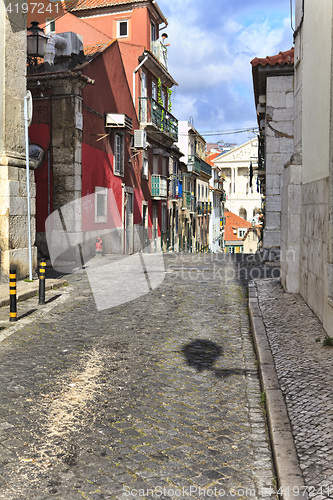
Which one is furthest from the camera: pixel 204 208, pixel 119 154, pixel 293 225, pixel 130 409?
pixel 204 208

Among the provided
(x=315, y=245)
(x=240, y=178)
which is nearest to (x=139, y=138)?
(x=315, y=245)

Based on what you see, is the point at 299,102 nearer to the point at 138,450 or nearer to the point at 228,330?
the point at 228,330

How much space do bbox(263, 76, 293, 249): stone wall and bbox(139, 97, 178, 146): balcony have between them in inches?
391

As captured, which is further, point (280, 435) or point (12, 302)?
point (12, 302)

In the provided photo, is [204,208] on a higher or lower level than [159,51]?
lower

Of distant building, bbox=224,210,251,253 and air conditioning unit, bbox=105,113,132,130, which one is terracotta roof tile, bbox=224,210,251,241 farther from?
air conditioning unit, bbox=105,113,132,130

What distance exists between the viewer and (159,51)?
2656 centimetres

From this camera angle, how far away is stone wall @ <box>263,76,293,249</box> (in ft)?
50.6

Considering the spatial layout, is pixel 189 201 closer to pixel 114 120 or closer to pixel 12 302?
pixel 114 120

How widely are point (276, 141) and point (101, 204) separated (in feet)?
23.6

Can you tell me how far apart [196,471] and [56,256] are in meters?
13.5

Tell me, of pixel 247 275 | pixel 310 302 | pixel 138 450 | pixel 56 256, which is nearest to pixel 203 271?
pixel 247 275

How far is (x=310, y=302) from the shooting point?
7.97 metres

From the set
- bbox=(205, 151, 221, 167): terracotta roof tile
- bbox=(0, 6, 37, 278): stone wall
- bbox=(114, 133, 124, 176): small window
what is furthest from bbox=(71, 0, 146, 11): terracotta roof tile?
bbox=(205, 151, 221, 167): terracotta roof tile
